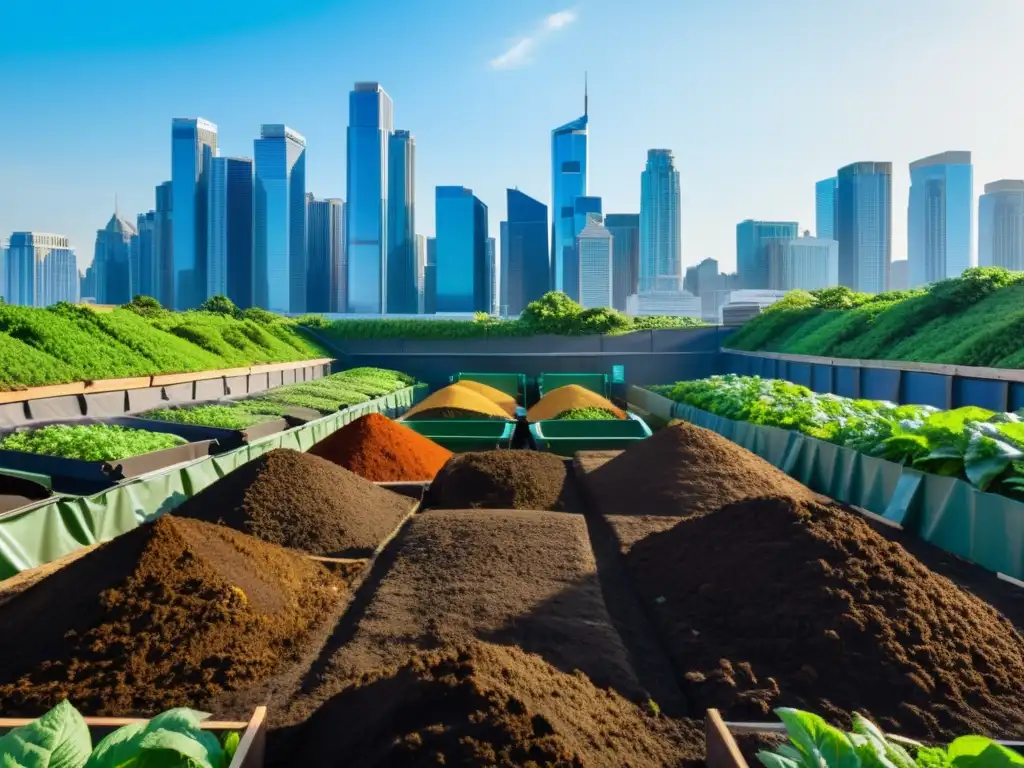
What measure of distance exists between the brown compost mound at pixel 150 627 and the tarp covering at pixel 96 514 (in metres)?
0.98

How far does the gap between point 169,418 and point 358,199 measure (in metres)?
100

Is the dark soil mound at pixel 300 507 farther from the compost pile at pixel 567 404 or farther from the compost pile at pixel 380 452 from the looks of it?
the compost pile at pixel 567 404

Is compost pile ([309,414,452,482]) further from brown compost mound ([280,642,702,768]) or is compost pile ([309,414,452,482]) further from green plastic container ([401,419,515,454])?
brown compost mound ([280,642,702,768])

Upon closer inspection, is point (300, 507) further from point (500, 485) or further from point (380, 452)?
point (380, 452)

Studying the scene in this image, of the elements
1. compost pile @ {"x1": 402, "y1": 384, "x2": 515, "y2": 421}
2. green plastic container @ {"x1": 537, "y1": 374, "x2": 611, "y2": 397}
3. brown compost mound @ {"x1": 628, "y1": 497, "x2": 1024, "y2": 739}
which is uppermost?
green plastic container @ {"x1": 537, "y1": 374, "x2": 611, "y2": 397}

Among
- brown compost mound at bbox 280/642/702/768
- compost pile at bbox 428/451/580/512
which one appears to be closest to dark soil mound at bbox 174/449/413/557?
compost pile at bbox 428/451/580/512

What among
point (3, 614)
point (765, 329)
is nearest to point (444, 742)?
point (3, 614)

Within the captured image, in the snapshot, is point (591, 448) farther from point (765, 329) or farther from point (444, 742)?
point (765, 329)

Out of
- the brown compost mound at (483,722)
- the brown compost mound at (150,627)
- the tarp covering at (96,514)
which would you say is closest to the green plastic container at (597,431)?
the tarp covering at (96,514)

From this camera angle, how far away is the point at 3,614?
3.64 m

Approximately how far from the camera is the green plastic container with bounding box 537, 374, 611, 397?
57.2ft

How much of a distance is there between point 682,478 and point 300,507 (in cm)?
332

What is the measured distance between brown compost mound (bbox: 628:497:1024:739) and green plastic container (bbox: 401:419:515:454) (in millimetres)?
5264

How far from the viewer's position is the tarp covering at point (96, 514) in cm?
460
